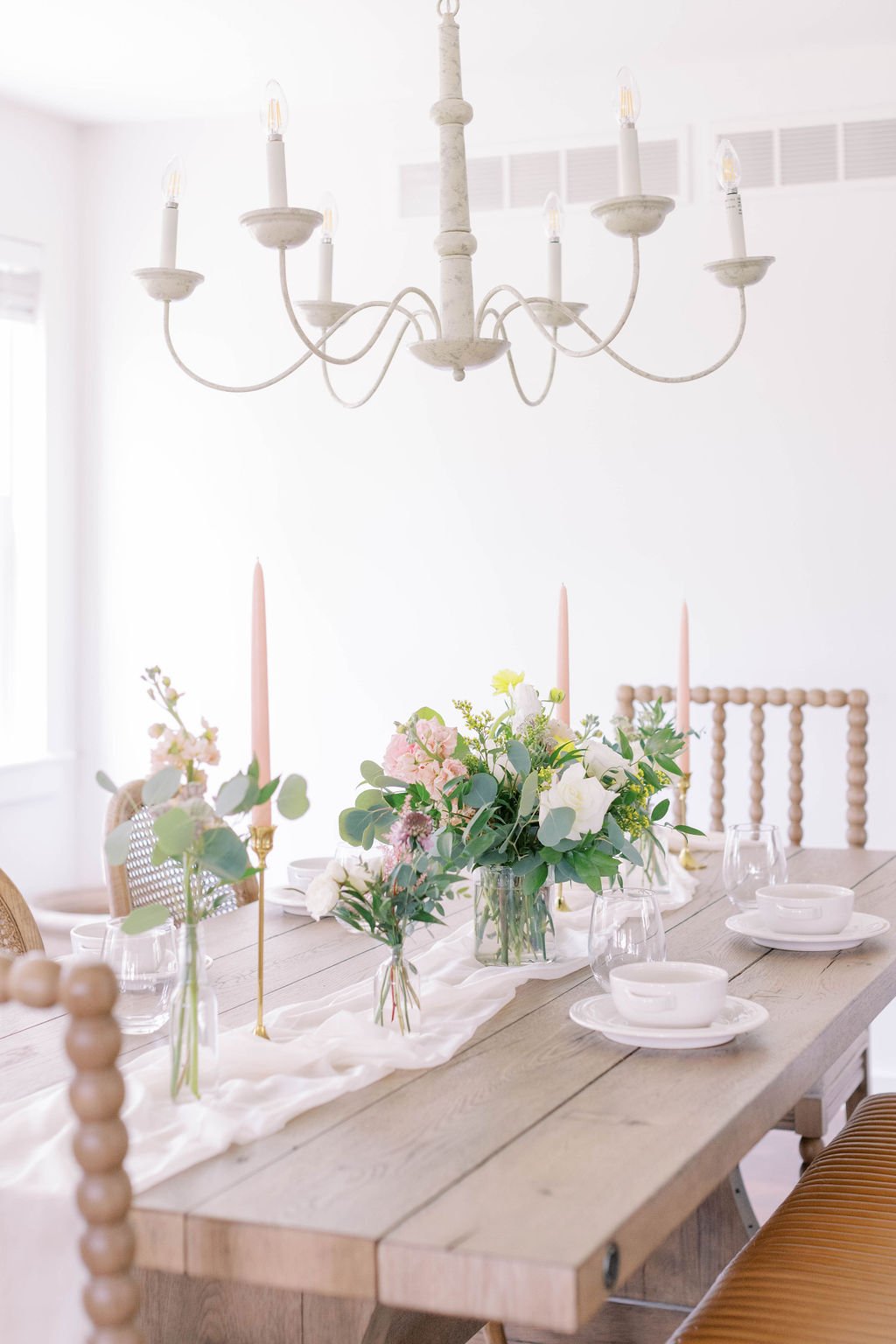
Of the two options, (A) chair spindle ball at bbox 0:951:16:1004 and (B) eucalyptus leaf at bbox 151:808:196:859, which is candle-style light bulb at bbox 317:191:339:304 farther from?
(A) chair spindle ball at bbox 0:951:16:1004

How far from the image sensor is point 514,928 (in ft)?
5.94

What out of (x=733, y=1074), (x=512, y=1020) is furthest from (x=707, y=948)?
(x=733, y=1074)

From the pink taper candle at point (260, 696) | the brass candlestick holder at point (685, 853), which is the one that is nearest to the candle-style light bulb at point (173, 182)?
the pink taper candle at point (260, 696)

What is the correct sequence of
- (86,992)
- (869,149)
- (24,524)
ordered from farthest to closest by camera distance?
1. (24,524)
2. (869,149)
3. (86,992)

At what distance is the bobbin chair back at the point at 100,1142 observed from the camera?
3.06 ft

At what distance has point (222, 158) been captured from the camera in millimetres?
4336

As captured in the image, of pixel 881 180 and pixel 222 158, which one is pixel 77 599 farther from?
pixel 881 180

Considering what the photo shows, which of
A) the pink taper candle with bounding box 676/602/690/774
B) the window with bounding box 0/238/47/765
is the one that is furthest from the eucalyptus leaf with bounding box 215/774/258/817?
the window with bounding box 0/238/47/765

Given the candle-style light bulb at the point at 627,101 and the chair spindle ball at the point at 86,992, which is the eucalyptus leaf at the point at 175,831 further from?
the candle-style light bulb at the point at 627,101

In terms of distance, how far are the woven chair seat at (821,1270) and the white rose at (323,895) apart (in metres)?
0.53

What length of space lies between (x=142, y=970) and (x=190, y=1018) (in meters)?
0.21

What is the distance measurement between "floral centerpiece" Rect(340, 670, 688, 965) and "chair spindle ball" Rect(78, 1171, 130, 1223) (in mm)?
658

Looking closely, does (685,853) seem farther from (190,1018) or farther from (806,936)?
(190,1018)

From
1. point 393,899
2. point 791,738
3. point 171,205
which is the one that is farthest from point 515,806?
point 791,738
